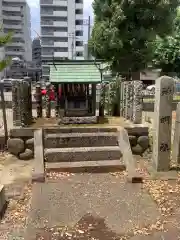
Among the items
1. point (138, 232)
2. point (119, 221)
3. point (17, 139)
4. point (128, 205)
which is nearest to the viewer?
point (138, 232)

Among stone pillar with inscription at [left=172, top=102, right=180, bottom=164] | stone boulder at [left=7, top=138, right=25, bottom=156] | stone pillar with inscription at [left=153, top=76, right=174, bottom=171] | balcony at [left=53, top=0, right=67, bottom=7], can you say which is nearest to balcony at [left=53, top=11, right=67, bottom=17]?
balcony at [left=53, top=0, right=67, bottom=7]

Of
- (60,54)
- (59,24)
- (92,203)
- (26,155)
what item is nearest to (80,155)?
(26,155)

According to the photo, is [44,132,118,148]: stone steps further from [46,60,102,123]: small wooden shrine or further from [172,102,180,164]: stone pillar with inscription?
[172,102,180,164]: stone pillar with inscription

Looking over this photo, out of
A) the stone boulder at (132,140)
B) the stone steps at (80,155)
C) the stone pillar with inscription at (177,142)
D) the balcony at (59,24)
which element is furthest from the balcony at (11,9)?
the stone pillar with inscription at (177,142)

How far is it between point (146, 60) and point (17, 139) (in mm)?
12955

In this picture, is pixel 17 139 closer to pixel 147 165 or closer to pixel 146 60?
pixel 147 165

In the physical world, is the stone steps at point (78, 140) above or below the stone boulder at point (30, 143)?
above

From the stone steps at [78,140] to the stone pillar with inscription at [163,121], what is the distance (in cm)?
156

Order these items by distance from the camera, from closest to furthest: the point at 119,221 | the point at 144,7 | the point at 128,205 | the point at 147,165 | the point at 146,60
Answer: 1. the point at 119,221
2. the point at 128,205
3. the point at 147,165
4. the point at 144,7
5. the point at 146,60

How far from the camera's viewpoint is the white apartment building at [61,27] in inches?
2746

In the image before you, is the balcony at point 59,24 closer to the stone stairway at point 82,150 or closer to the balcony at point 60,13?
the balcony at point 60,13

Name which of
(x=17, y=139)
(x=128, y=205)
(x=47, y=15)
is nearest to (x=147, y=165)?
(x=128, y=205)

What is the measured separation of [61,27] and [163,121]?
6890 cm

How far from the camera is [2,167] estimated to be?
902cm
